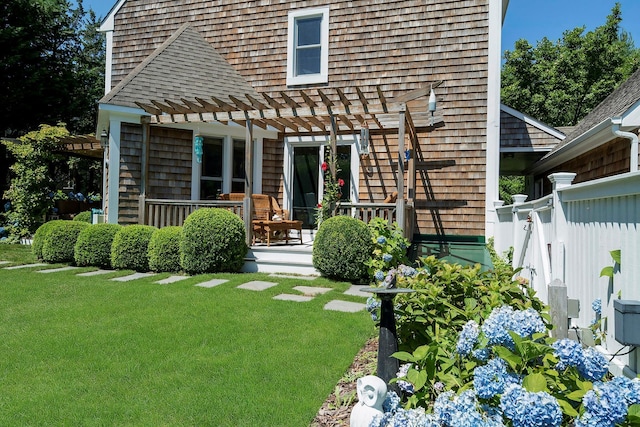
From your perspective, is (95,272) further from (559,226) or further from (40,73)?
(40,73)

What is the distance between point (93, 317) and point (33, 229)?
8.60 metres

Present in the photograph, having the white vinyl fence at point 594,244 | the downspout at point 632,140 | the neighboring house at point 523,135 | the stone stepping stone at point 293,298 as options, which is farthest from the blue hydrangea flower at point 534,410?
the neighboring house at point 523,135

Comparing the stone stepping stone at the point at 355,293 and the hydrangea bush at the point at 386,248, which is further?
the stone stepping stone at the point at 355,293

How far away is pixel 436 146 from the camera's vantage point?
9.81 m

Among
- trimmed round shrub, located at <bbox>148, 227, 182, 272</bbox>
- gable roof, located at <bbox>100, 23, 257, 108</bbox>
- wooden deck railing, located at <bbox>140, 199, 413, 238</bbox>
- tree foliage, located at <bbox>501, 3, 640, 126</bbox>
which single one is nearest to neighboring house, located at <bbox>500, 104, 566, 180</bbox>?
wooden deck railing, located at <bbox>140, 199, 413, 238</bbox>

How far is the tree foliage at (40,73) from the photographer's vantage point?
17281mm

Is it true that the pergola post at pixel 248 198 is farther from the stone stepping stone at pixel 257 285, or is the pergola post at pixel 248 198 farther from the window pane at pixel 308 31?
the window pane at pixel 308 31

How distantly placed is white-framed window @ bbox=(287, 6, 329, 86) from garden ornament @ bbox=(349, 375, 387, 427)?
922cm

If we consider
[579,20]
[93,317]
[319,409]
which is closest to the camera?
[319,409]

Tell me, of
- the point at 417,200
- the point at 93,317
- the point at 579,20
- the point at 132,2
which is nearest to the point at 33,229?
the point at 132,2

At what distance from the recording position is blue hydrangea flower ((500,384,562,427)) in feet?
5.19

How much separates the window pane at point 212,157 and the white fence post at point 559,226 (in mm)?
8137

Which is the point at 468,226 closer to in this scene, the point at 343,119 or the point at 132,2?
the point at 343,119

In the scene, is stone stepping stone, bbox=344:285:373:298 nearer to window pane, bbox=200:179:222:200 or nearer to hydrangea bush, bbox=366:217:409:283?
hydrangea bush, bbox=366:217:409:283
